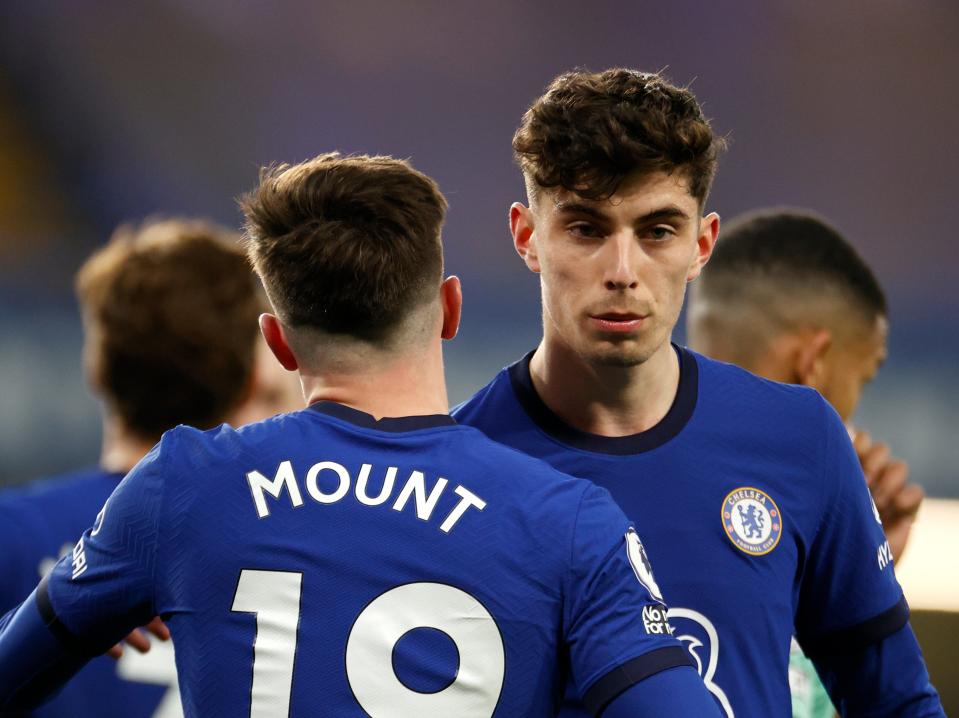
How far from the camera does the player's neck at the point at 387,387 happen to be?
191cm

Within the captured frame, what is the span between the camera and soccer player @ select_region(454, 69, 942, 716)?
7.21ft

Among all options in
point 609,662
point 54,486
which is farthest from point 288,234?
point 54,486

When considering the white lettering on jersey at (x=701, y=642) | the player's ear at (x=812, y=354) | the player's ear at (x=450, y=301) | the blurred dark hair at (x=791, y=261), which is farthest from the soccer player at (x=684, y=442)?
the blurred dark hair at (x=791, y=261)

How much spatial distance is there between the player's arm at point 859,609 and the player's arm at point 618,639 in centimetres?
61

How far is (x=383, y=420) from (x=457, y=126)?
380 inches

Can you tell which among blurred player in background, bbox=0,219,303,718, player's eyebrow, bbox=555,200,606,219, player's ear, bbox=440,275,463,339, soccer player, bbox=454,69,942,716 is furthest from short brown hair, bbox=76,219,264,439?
player's ear, bbox=440,275,463,339

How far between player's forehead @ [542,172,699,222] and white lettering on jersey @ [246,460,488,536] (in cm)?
67

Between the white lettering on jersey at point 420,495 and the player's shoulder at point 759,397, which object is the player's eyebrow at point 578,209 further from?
the white lettering on jersey at point 420,495

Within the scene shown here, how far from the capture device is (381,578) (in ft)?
5.73

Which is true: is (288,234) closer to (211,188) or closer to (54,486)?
(54,486)

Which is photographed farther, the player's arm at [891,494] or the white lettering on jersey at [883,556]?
the player's arm at [891,494]

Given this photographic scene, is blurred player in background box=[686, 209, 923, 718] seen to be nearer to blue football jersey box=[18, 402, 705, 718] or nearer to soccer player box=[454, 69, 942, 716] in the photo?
soccer player box=[454, 69, 942, 716]

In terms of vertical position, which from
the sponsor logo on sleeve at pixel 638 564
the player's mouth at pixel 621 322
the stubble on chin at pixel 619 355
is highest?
the player's mouth at pixel 621 322

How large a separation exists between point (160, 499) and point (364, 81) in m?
9.99
